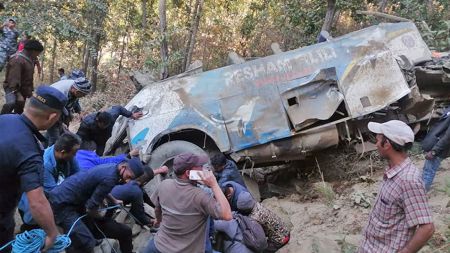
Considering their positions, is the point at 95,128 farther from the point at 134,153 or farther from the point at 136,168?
the point at 136,168

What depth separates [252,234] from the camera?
407 centimetres

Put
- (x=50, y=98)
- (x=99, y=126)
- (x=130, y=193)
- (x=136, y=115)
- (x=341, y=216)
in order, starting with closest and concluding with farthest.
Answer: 1. (x=50, y=98)
2. (x=130, y=193)
3. (x=341, y=216)
4. (x=99, y=126)
5. (x=136, y=115)

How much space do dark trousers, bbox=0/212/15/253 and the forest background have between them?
6246 millimetres

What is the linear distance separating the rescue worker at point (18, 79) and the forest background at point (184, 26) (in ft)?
6.77

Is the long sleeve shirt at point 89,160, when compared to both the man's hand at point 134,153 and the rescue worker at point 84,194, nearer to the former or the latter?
the man's hand at point 134,153

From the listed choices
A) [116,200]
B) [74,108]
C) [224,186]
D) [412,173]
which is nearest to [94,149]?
[74,108]

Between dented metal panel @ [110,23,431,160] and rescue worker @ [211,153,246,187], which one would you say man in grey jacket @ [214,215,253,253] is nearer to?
rescue worker @ [211,153,246,187]

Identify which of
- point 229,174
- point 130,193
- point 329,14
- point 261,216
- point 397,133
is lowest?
point 261,216

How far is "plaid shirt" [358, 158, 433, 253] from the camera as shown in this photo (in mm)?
2403

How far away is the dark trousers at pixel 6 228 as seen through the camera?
288 cm

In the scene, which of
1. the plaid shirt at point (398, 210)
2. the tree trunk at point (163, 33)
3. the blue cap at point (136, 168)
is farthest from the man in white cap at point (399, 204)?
the tree trunk at point (163, 33)

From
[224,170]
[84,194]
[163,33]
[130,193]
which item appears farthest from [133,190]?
[163,33]

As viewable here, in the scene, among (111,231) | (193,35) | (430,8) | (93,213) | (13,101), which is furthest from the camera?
(193,35)

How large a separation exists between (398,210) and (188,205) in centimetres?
141
